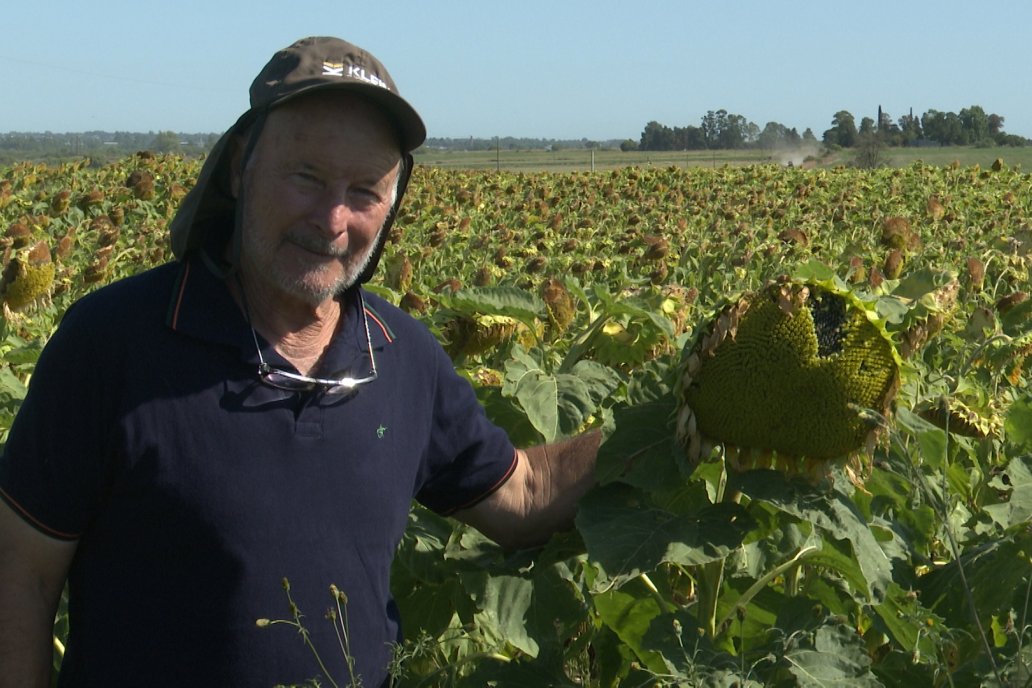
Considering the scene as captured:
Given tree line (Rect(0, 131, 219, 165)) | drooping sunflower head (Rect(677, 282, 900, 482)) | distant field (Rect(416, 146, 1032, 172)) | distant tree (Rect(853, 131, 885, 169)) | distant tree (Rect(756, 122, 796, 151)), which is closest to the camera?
drooping sunflower head (Rect(677, 282, 900, 482))

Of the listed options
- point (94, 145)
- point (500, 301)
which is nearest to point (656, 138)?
point (94, 145)

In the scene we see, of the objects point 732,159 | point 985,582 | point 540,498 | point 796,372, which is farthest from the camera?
point 732,159

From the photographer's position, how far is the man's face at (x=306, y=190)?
2297 millimetres

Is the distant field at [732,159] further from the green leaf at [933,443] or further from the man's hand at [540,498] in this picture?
the green leaf at [933,443]

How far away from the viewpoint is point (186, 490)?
217cm

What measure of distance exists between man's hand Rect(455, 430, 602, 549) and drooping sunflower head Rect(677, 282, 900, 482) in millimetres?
590

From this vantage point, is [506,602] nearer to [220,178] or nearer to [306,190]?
[306,190]

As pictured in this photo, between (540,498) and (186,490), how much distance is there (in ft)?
2.21

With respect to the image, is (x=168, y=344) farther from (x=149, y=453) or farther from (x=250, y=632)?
(x=250, y=632)

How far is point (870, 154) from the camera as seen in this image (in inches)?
1200

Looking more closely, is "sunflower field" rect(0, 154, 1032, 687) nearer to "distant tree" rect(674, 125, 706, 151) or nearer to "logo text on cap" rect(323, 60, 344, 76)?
"logo text on cap" rect(323, 60, 344, 76)

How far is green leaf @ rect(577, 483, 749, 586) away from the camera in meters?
1.97

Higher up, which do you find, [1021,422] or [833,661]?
[1021,422]

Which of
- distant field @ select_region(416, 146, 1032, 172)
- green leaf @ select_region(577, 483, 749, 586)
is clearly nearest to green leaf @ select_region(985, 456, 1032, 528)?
green leaf @ select_region(577, 483, 749, 586)
